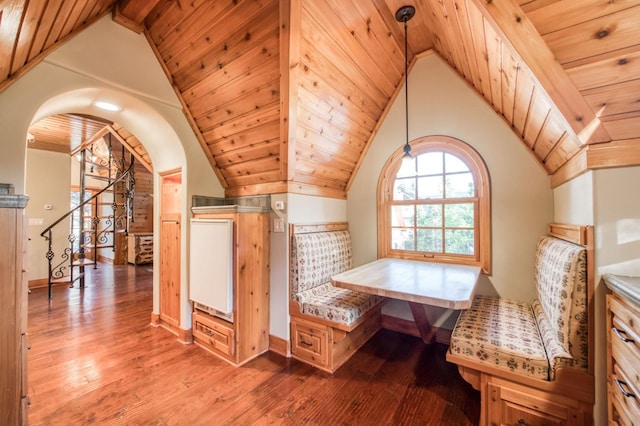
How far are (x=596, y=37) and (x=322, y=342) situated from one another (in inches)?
96.7

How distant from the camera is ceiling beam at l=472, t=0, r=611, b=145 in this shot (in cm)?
104

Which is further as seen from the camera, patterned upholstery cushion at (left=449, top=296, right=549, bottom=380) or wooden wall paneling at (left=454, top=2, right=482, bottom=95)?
wooden wall paneling at (left=454, top=2, right=482, bottom=95)

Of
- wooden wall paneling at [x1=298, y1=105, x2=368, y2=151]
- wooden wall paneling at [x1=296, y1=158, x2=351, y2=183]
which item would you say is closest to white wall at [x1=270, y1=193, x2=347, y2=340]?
wooden wall paneling at [x1=296, y1=158, x2=351, y2=183]

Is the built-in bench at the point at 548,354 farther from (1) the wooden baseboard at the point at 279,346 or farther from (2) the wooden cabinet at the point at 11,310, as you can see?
(2) the wooden cabinet at the point at 11,310

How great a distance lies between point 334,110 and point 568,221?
79.1 inches

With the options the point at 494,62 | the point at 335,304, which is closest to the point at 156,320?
the point at 335,304

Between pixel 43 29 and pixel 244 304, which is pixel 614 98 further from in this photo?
pixel 43 29

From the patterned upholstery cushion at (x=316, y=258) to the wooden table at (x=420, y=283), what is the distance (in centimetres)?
51

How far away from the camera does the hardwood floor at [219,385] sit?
5.53 ft

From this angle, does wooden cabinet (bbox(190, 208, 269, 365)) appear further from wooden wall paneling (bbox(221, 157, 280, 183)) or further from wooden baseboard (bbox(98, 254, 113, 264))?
wooden baseboard (bbox(98, 254, 113, 264))

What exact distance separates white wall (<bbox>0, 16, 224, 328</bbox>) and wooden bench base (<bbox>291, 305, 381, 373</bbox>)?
49.6 inches

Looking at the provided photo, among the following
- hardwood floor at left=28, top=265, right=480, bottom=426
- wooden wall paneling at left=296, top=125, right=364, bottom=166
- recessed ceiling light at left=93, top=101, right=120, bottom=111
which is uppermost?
recessed ceiling light at left=93, top=101, right=120, bottom=111

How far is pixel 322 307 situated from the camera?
A: 2.25 meters

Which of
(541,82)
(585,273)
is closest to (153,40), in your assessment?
(541,82)
